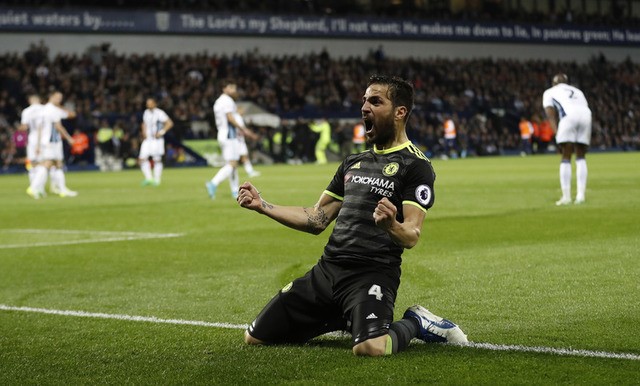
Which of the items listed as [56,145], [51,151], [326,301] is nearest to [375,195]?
[326,301]

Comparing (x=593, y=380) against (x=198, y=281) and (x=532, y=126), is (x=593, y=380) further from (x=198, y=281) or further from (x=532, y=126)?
(x=532, y=126)

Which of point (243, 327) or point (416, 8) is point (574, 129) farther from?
point (416, 8)

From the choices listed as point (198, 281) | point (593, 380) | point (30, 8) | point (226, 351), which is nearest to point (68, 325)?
point (226, 351)

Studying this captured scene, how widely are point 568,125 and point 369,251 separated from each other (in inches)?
486

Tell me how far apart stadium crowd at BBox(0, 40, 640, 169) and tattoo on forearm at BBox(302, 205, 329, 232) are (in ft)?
118

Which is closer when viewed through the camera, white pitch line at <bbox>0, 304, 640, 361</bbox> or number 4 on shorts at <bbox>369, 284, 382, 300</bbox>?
white pitch line at <bbox>0, 304, 640, 361</bbox>

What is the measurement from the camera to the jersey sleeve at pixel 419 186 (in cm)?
636

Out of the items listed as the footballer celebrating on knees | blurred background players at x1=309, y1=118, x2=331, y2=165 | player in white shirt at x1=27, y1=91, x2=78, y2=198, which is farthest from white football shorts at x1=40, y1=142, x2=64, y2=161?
blurred background players at x1=309, y1=118, x2=331, y2=165

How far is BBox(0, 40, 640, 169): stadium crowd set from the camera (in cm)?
4641

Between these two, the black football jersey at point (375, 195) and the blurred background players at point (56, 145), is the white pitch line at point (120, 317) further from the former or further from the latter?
the blurred background players at point (56, 145)

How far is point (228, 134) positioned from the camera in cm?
2278

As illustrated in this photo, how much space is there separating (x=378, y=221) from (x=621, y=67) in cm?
6578

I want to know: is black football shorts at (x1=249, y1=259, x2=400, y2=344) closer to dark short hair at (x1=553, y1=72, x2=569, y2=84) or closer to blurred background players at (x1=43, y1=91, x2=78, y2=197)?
dark short hair at (x1=553, y1=72, x2=569, y2=84)

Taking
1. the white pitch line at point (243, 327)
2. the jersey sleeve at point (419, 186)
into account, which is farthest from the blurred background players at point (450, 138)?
the jersey sleeve at point (419, 186)
